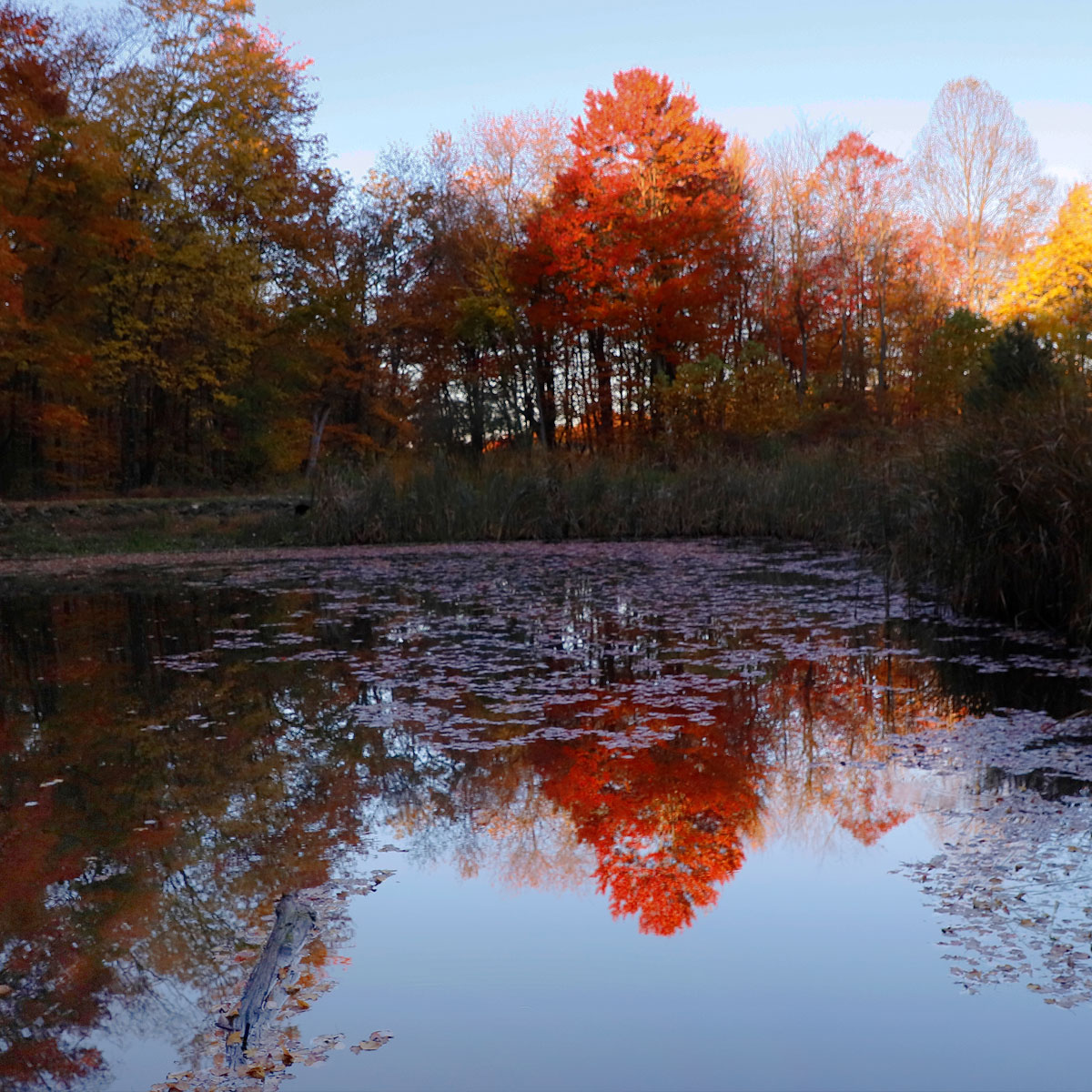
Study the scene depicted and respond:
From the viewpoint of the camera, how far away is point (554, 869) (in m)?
3.13

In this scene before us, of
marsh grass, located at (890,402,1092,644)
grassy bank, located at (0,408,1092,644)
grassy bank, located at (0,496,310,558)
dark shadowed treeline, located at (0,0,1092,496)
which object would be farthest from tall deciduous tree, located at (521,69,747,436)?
marsh grass, located at (890,402,1092,644)

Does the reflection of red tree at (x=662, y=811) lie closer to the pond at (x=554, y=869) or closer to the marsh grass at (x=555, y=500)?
the pond at (x=554, y=869)

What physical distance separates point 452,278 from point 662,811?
23361 millimetres

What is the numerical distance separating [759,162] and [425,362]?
10.00m

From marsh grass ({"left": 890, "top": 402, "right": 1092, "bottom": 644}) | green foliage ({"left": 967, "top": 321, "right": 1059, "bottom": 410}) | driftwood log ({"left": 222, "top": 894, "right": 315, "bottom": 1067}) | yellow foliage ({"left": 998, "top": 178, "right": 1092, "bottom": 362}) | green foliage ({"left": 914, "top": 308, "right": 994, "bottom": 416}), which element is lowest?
driftwood log ({"left": 222, "top": 894, "right": 315, "bottom": 1067})

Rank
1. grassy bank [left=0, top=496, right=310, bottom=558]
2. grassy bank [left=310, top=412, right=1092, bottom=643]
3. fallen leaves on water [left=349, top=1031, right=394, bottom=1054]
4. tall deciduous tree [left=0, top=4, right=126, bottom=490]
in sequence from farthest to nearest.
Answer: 1. tall deciduous tree [left=0, top=4, right=126, bottom=490]
2. grassy bank [left=0, top=496, right=310, bottom=558]
3. grassy bank [left=310, top=412, right=1092, bottom=643]
4. fallen leaves on water [left=349, top=1031, right=394, bottom=1054]

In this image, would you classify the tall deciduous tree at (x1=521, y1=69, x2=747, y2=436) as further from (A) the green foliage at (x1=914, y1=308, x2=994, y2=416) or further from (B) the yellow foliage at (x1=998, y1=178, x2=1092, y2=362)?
(B) the yellow foliage at (x1=998, y1=178, x2=1092, y2=362)

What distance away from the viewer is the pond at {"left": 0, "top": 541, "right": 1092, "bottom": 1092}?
218cm

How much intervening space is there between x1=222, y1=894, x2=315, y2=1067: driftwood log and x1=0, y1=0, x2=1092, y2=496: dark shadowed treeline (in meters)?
14.1

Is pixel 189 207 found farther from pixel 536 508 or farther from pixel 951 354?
pixel 951 354

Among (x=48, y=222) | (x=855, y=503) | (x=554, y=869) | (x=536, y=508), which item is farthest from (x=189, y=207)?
(x=554, y=869)

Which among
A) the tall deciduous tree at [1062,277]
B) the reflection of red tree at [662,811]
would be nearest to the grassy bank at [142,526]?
the reflection of red tree at [662,811]

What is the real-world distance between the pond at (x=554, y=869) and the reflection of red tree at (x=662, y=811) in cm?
1

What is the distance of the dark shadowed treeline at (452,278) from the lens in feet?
61.4
